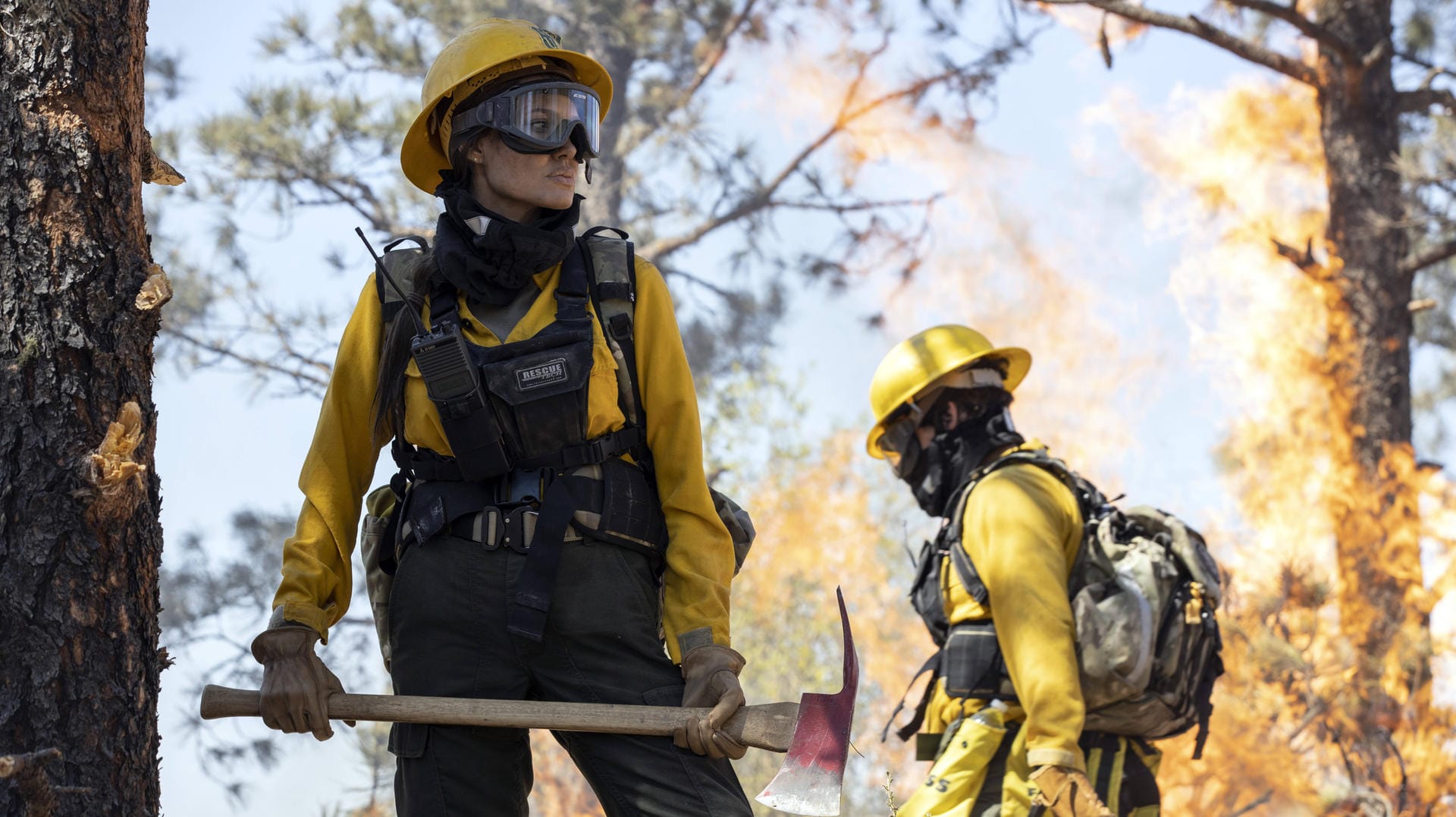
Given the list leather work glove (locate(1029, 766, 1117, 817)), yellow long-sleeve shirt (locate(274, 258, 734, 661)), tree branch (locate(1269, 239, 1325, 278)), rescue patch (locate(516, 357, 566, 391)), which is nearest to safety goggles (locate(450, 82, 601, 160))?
yellow long-sleeve shirt (locate(274, 258, 734, 661))

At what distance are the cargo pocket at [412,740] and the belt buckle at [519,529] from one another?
387mm

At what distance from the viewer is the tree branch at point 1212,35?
Result: 917cm

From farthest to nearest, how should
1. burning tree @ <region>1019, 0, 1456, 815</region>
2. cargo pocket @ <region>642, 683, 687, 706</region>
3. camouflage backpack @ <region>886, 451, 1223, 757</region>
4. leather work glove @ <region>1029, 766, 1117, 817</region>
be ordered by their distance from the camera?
burning tree @ <region>1019, 0, 1456, 815</region>, camouflage backpack @ <region>886, 451, 1223, 757</region>, leather work glove @ <region>1029, 766, 1117, 817</region>, cargo pocket @ <region>642, 683, 687, 706</region>

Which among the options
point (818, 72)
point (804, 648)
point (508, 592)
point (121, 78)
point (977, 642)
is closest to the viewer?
point (508, 592)

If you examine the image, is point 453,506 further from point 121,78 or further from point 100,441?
point 121,78

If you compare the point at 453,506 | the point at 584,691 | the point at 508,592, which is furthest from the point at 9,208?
the point at 584,691

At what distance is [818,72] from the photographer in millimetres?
13906

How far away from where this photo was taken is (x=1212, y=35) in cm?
920

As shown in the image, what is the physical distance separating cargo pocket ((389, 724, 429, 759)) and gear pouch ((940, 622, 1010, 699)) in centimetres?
204

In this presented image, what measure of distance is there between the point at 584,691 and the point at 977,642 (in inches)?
74.9

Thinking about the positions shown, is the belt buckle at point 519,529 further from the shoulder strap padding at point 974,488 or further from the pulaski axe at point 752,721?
the shoulder strap padding at point 974,488

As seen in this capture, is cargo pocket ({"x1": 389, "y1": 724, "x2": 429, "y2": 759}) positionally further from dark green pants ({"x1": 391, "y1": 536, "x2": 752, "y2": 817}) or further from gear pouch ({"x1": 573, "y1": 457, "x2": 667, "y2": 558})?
gear pouch ({"x1": 573, "y1": 457, "x2": 667, "y2": 558})

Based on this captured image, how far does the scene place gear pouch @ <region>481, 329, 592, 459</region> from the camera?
2701 mm

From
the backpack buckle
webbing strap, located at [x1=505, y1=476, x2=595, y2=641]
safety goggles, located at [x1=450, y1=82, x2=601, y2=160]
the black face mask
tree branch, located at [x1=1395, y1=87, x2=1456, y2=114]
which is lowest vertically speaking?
webbing strap, located at [x1=505, y1=476, x2=595, y2=641]
